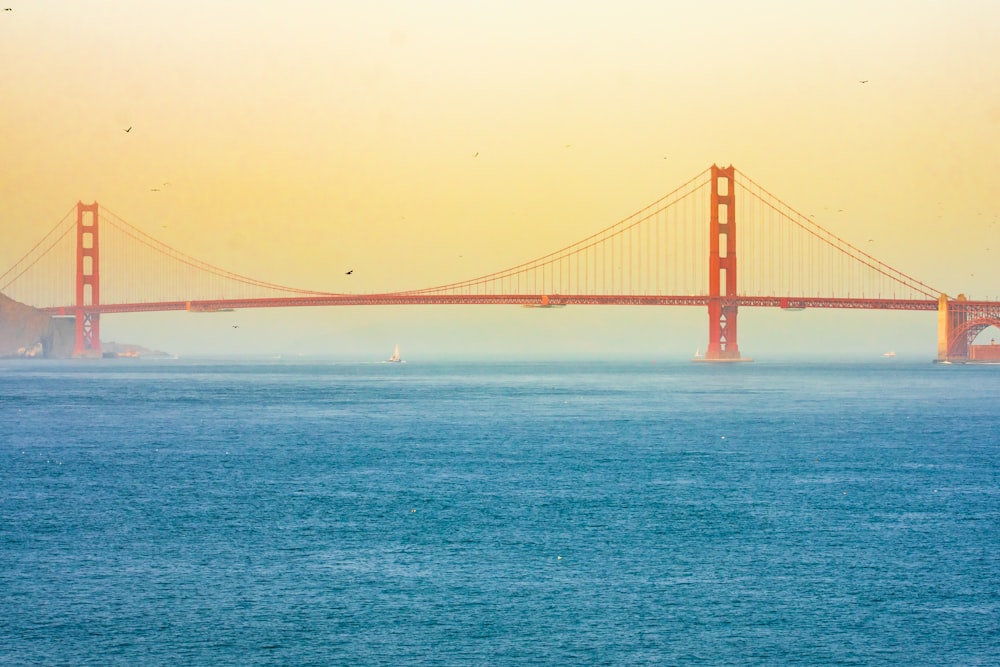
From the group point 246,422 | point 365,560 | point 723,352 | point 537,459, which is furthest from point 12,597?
point 723,352

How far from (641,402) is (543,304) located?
34.4 metres

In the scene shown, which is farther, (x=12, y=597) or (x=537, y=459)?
(x=537, y=459)

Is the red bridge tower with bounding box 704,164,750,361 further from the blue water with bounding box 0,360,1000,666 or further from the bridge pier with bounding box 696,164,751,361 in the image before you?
the blue water with bounding box 0,360,1000,666

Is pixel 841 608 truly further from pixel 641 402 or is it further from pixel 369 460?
pixel 641 402

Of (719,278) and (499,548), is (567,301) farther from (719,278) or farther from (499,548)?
(499,548)

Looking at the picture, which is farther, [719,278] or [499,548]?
[719,278]

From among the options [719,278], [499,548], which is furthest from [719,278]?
[499,548]

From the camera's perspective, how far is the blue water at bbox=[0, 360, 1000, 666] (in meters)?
15.3

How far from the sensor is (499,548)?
21000 mm

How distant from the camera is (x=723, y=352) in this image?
118750 mm

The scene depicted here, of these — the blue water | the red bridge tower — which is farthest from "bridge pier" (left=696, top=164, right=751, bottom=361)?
the blue water

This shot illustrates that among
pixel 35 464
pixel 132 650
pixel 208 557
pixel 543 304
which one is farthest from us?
pixel 543 304

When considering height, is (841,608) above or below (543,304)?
below

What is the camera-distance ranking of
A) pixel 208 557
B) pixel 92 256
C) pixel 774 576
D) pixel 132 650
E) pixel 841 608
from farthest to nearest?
1. pixel 92 256
2. pixel 208 557
3. pixel 774 576
4. pixel 841 608
5. pixel 132 650
